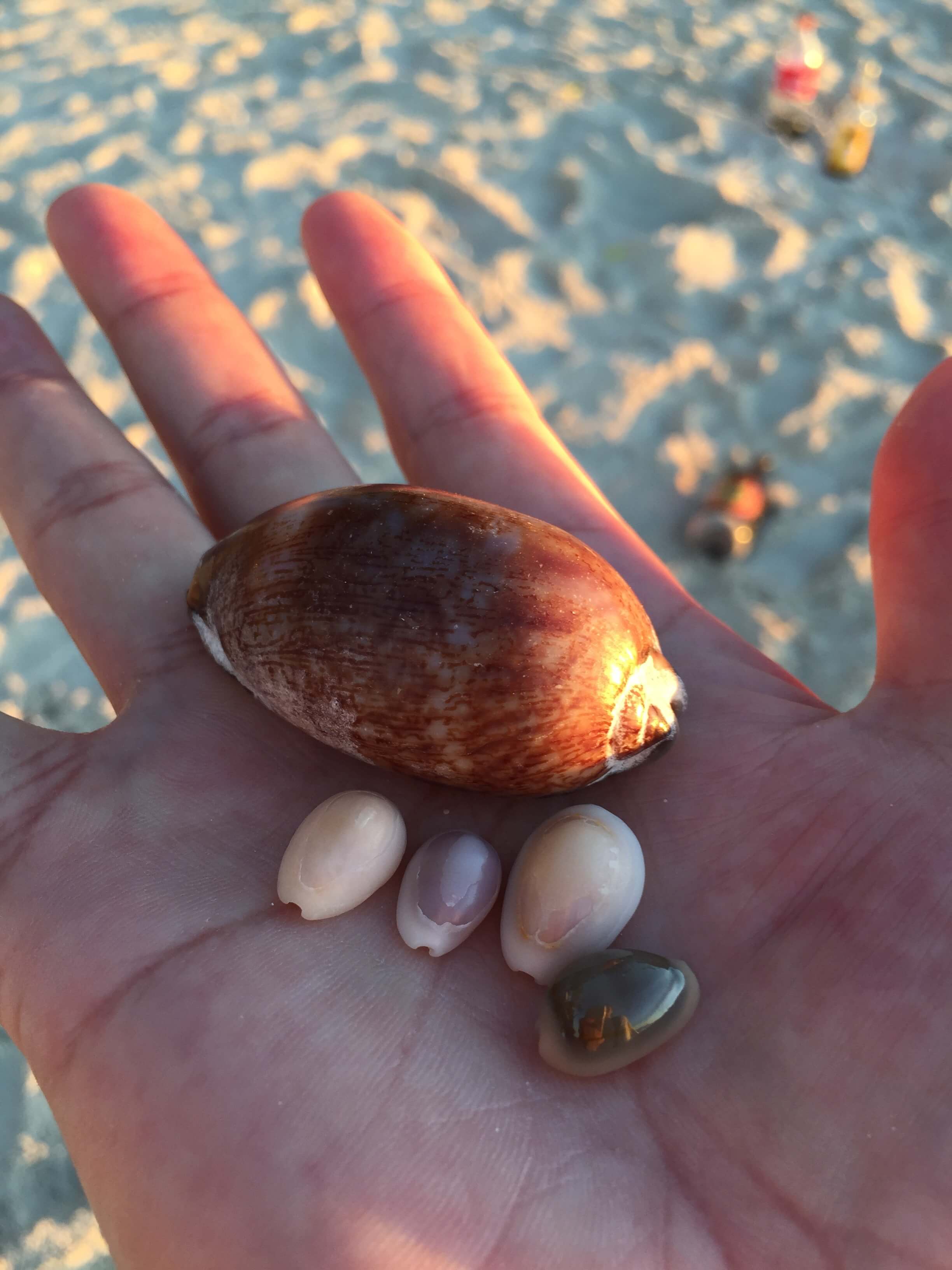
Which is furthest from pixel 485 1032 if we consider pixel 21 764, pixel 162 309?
pixel 162 309

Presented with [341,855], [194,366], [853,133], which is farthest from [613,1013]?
[853,133]

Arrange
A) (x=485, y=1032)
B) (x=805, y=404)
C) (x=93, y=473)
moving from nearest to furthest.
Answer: (x=485, y=1032) → (x=93, y=473) → (x=805, y=404)

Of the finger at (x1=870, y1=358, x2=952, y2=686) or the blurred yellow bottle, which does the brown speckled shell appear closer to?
the finger at (x1=870, y1=358, x2=952, y2=686)

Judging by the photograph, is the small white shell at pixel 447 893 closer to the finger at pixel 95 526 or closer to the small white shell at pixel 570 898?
the small white shell at pixel 570 898

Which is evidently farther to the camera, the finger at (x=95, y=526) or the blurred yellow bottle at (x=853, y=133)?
the blurred yellow bottle at (x=853, y=133)

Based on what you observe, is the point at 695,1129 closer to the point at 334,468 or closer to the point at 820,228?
the point at 334,468

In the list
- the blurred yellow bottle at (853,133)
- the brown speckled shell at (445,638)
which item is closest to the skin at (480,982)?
the brown speckled shell at (445,638)

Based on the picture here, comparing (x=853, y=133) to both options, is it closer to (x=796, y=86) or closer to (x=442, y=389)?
(x=796, y=86)
